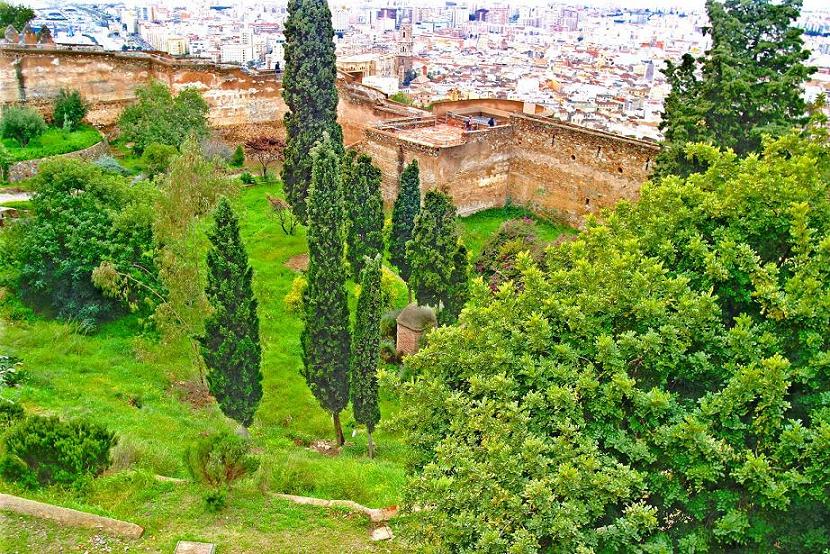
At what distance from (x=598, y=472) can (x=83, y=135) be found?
1067 inches

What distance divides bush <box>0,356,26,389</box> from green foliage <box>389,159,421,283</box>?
32.5 ft

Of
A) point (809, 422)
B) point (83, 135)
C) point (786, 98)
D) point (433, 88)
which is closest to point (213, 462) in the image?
point (809, 422)

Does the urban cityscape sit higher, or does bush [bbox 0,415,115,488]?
the urban cityscape

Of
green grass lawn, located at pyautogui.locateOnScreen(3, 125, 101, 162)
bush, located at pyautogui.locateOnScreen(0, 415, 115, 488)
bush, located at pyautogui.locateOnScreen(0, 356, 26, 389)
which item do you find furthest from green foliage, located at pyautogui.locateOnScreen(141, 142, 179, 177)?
bush, located at pyautogui.locateOnScreen(0, 415, 115, 488)

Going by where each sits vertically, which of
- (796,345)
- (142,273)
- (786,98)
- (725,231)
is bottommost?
(142,273)

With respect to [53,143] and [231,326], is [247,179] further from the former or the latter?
[231,326]

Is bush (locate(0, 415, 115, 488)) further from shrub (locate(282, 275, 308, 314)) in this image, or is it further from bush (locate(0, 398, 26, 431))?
shrub (locate(282, 275, 308, 314))

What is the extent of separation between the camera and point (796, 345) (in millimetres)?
8523

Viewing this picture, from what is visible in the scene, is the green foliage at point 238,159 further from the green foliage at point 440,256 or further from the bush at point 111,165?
the green foliage at point 440,256

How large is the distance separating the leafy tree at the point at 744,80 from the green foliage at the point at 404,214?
21.9 feet

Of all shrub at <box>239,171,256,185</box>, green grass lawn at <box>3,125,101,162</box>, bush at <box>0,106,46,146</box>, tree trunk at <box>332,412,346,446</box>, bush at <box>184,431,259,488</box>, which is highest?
bush at <box>0,106,46,146</box>

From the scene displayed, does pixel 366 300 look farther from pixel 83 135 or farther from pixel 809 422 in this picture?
pixel 83 135

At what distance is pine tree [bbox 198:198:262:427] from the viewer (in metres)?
12.5

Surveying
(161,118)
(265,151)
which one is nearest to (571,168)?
(265,151)
